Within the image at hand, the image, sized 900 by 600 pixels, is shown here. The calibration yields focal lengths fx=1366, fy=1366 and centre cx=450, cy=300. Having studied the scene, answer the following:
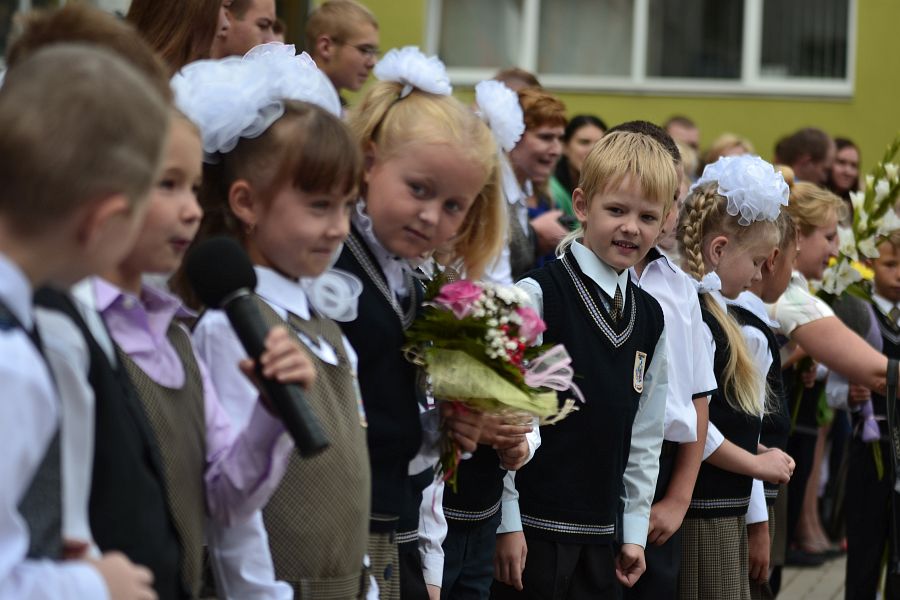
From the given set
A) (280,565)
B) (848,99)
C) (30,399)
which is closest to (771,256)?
(280,565)

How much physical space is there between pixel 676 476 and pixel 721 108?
9.82 metres

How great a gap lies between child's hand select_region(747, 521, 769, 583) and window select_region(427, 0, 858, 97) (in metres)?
9.27

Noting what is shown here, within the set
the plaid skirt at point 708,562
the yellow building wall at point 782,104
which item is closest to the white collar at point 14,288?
the plaid skirt at point 708,562

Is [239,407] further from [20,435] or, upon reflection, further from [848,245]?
[848,245]

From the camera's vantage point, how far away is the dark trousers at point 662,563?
15.5 ft

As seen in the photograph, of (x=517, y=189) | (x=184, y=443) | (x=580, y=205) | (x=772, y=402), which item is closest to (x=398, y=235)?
(x=184, y=443)

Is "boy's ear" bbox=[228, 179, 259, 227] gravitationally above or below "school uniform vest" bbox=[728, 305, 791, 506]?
above

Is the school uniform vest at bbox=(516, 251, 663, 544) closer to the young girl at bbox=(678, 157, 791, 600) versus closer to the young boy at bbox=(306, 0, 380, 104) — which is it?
the young girl at bbox=(678, 157, 791, 600)

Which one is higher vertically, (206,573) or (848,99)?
(848,99)

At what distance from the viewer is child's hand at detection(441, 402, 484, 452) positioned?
336 cm

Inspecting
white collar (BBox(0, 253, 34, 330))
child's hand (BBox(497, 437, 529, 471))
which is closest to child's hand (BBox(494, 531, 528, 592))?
child's hand (BBox(497, 437, 529, 471))

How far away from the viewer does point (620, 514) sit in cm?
455

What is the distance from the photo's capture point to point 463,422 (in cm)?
337

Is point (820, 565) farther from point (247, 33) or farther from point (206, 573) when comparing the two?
point (206, 573)
